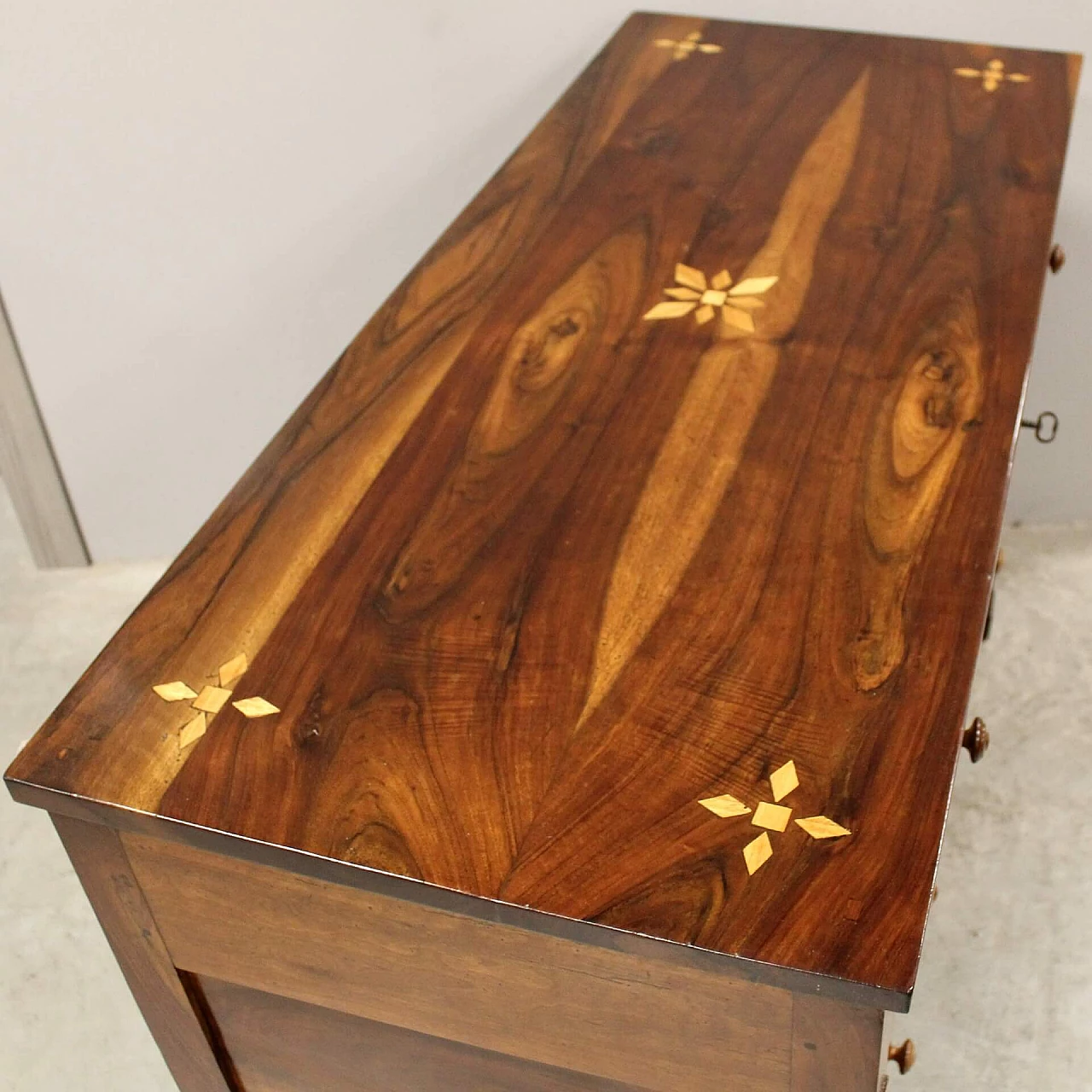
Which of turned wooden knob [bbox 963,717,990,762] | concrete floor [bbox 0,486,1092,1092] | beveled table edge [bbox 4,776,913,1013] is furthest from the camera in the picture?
concrete floor [bbox 0,486,1092,1092]

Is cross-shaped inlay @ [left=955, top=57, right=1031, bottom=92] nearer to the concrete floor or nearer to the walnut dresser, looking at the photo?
the walnut dresser

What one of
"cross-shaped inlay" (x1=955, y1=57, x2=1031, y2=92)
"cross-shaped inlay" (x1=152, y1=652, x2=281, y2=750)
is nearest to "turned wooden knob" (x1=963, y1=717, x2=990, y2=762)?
"cross-shaped inlay" (x1=152, y1=652, x2=281, y2=750)

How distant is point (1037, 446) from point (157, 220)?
131 centimetres

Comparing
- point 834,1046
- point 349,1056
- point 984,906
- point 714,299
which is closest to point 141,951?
point 349,1056

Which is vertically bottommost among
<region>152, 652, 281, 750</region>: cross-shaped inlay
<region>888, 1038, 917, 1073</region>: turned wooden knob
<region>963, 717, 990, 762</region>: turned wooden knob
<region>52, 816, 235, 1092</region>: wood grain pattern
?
<region>888, 1038, 917, 1073</region>: turned wooden knob

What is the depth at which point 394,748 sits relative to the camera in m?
0.90

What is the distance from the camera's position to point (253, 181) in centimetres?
186

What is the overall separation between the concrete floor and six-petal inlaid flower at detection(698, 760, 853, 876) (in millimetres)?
781

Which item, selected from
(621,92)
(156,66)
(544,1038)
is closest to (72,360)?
(156,66)

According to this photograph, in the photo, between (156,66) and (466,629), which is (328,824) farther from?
(156,66)

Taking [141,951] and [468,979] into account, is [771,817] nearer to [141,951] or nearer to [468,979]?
[468,979]

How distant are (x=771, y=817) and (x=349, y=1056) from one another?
46 cm

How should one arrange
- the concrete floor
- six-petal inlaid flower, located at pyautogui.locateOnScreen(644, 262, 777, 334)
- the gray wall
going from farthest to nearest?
the gray wall → the concrete floor → six-petal inlaid flower, located at pyautogui.locateOnScreen(644, 262, 777, 334)

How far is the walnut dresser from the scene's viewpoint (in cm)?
84
